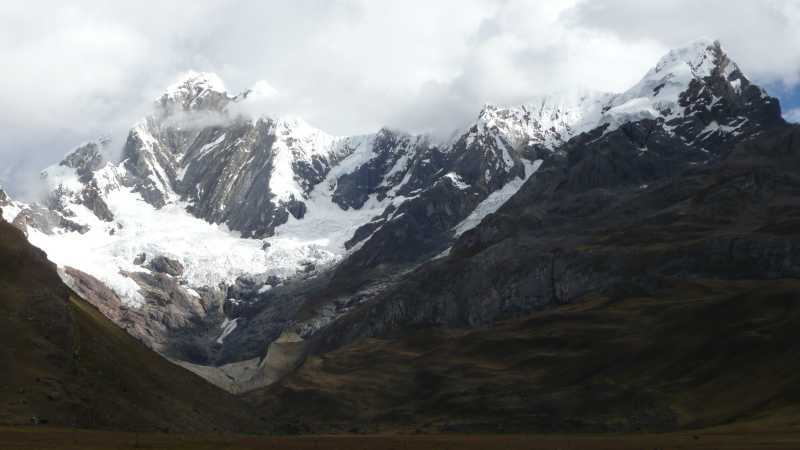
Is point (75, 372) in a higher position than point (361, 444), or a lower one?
higher

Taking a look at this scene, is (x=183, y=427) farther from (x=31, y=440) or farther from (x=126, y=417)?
(x=31, y=440)

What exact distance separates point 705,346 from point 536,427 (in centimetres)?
3936

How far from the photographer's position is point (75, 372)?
137625 mm

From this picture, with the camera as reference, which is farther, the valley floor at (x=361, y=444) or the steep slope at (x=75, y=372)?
the steep slope at (x=75, y=372)

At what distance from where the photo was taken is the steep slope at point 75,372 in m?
128

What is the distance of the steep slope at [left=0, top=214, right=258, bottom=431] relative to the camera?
128 meters

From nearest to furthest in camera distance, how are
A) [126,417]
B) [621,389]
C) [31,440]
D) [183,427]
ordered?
[31,440], [126,417], [183,427], [621,389]

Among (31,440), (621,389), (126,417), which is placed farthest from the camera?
(621,389)

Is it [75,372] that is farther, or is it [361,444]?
[75,372]

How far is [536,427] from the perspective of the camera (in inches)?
7126

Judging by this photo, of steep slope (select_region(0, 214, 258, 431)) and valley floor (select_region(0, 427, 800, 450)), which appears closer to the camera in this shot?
valley floor (select_region(0, 427, 800, 450))

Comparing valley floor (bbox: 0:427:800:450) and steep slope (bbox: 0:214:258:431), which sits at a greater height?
steep slope (bbox: 0:214:258:431)

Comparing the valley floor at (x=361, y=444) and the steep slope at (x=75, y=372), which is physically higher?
the steep slope at (x=75, y=372)

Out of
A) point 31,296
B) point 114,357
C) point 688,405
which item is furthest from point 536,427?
point 31,296
